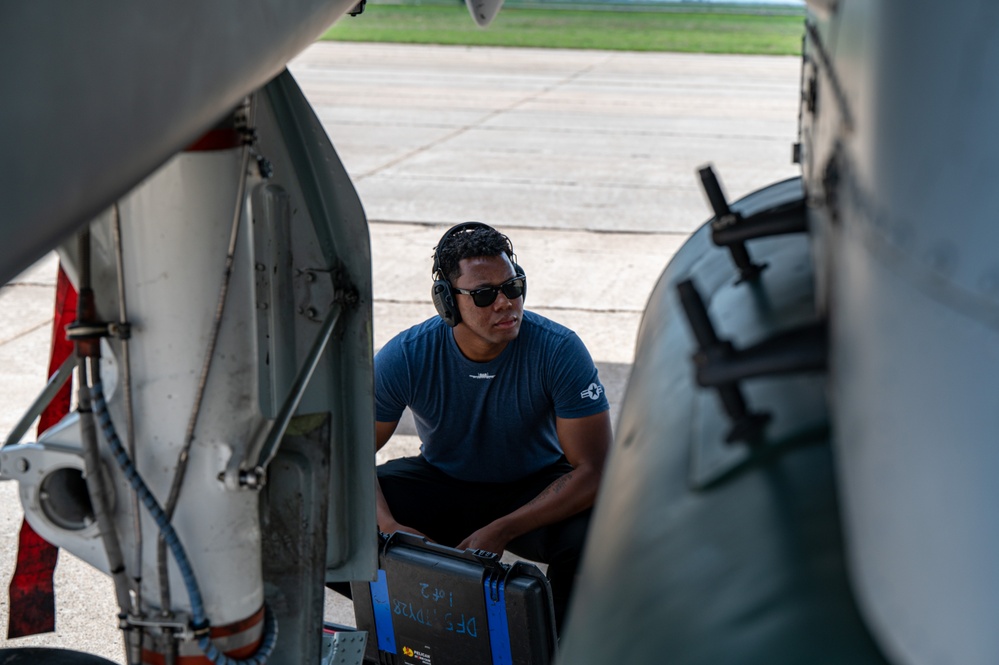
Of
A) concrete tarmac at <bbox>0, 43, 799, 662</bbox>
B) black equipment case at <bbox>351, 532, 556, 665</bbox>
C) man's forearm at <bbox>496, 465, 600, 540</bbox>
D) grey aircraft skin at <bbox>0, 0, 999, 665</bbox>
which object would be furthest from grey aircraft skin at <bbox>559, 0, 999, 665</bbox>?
concrete tarmac at <bbox>0, 43, 799, 662</bbox>

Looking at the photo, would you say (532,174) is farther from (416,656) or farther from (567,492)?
(416,656)

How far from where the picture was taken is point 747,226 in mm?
1748

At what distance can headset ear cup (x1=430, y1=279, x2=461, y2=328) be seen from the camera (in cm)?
338

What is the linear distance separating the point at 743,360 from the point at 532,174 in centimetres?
1016

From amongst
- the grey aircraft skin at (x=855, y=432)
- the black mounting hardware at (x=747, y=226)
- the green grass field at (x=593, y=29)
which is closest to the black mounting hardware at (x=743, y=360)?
the grey aircraft skin at (x=855, y=432)

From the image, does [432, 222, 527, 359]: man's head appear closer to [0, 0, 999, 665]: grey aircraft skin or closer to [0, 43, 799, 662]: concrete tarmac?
[0, 43, 799, 662]: concrete tarmac

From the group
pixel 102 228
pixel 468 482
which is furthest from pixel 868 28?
pixel 468 482

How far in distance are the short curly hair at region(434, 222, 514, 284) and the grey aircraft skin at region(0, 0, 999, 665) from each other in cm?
139

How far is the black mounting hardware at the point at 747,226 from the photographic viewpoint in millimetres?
1727

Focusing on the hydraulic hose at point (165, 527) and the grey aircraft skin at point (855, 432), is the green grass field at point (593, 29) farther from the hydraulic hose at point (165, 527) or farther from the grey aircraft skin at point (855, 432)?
the grey aircraft skin at point (855, 432)

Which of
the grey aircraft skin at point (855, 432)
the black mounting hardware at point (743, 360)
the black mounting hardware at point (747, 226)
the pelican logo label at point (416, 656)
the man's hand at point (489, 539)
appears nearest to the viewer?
the grey aircraft skin at point (855, 432)

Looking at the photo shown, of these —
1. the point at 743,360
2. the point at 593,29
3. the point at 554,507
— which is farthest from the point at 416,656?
the point at 593,29

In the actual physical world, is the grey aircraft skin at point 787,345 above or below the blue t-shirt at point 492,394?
above

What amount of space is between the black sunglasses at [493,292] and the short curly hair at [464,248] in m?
0.07
